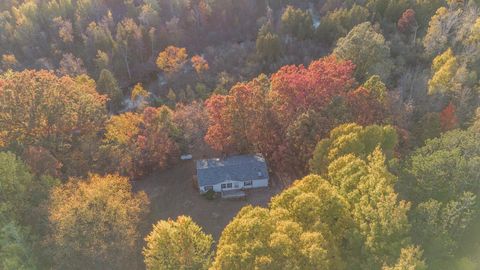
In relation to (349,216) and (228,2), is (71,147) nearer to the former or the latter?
(349,216)

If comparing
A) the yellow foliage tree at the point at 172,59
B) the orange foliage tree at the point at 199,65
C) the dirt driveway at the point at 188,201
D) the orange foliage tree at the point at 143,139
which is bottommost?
the dirt driveway at the point at 188,201

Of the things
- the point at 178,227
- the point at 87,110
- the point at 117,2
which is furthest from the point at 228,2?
the point at 178,227

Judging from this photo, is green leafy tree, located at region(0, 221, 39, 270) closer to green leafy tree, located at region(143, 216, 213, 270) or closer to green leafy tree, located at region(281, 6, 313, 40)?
green leafy tree, located at region(143, 216, 213, 270)

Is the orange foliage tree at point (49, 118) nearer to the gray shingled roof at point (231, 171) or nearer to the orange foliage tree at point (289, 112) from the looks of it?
the gray shingled roof at point (231, 171)

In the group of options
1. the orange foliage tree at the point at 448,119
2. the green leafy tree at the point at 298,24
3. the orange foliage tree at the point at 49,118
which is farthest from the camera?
the green leafy tree at the point at 298,24

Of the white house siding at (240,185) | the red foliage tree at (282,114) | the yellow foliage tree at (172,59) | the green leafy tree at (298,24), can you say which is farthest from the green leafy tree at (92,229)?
the green leafy tree at (298,24)

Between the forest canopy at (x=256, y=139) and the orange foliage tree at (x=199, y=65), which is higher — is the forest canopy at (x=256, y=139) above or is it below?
below

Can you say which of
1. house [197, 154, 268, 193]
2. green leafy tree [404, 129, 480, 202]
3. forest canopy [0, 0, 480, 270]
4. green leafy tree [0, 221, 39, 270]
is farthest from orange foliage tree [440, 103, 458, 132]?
green leafy tree [0, 221, 39, 270]

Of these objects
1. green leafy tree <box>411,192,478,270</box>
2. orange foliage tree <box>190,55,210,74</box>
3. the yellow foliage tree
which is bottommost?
green leafy tree <box>411,192,478,270</box>
